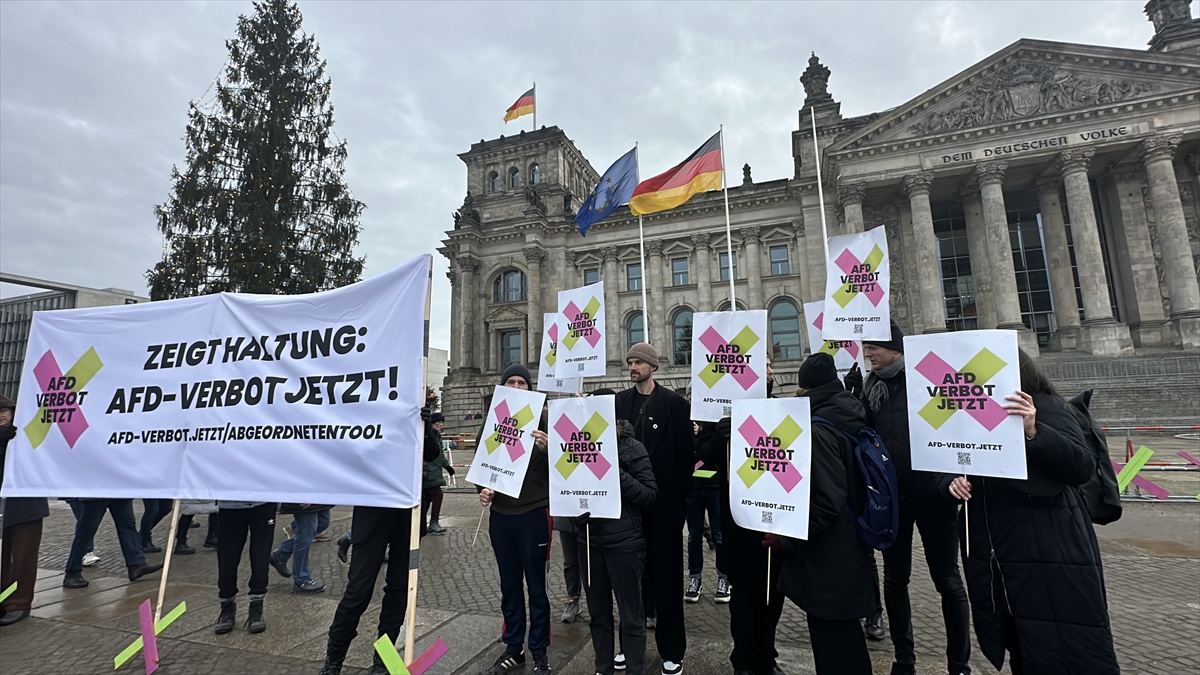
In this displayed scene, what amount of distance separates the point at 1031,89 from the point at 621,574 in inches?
1501

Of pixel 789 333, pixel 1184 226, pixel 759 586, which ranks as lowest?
pixel 759 586

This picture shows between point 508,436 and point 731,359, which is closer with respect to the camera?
point 508,436

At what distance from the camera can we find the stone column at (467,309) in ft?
134

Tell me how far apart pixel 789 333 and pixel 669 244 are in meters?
10.6

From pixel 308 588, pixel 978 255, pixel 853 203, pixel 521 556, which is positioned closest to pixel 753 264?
pixel 853 203

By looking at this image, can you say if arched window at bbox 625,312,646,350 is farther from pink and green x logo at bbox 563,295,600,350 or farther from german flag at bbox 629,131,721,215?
pink and green x logo at bbox 563,295,600,350

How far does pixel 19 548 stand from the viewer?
5.62 metres

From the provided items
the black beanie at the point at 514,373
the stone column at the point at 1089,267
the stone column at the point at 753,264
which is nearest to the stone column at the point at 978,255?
the stone column at the point at 1089,267

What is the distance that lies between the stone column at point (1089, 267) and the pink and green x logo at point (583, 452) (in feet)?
109

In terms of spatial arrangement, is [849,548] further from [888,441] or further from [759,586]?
[888,441]

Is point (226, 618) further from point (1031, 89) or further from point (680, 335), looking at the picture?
point (1031, 89)

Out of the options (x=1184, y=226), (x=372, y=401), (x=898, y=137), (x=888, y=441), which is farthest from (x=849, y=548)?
(x=1184, y=226)

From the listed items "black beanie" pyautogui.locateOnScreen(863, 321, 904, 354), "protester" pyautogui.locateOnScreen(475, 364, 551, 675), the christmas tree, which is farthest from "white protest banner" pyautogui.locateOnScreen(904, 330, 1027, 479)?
the christmas tree

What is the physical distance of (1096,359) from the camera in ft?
83.9
